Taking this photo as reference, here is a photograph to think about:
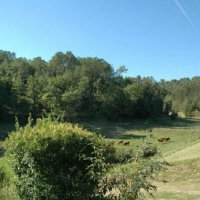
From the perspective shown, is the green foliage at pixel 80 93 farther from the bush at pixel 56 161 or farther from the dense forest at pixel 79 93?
the bush at pixel 56 161

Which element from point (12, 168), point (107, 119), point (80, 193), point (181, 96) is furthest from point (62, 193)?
point (181, 96)

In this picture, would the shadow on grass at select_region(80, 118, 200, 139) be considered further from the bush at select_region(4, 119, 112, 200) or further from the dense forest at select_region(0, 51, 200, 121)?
the bush at select_region(4, 119, 112, 200)

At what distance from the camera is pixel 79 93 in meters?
91.4

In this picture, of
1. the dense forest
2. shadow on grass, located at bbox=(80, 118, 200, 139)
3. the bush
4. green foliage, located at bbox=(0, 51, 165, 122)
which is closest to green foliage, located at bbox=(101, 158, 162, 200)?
the bush

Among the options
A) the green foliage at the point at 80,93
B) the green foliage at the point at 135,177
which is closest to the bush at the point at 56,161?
the green foliage at the point at 135,177

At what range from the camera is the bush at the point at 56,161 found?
1155cm

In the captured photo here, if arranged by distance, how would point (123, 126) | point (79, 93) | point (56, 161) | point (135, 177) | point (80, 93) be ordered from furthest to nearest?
point (80, 93), point (79, 93), point (123, 126), point (56, 161), point (135, 177)

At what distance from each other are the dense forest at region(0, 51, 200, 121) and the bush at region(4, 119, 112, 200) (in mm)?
63300

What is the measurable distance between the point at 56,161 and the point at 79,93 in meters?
79.5

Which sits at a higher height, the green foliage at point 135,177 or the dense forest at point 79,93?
the dense forest at point 79,93

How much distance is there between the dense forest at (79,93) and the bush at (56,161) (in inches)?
2492

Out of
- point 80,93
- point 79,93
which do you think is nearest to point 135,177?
point 79,93

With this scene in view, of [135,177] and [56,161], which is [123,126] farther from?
[135,177]

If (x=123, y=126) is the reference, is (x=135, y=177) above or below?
above
